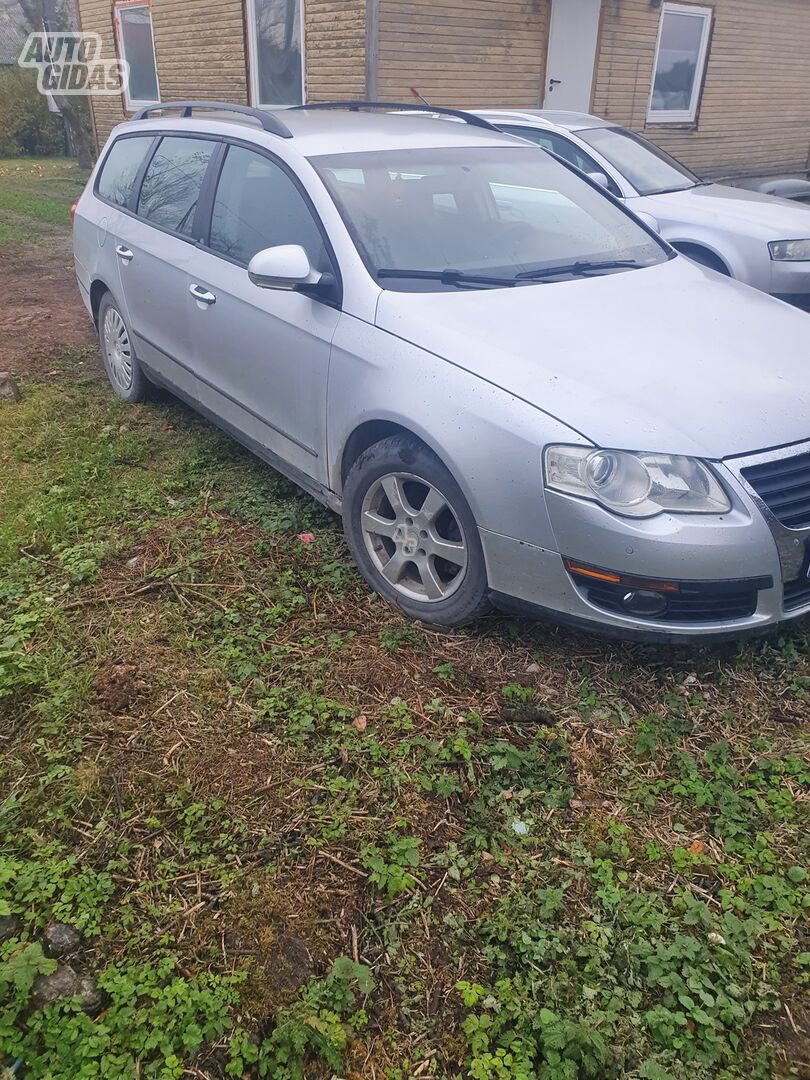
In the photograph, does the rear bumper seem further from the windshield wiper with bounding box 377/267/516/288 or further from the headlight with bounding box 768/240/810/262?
the windshield wiper with bounding box 377/267/516/288

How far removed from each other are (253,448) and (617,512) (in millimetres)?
2054

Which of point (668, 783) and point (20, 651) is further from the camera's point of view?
point (20, 651)

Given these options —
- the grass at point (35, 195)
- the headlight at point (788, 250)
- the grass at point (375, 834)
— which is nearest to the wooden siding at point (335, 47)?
the grass at point (35, 195)

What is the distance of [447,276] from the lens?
338cm

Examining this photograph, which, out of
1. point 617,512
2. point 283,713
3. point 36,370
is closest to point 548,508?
point 617,512

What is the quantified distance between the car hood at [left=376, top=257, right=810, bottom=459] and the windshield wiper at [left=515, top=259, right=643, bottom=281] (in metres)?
0.08

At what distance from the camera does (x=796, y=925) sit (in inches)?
86.8

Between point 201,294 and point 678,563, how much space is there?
103 inches

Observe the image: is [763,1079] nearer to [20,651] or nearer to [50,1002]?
[50,1002]

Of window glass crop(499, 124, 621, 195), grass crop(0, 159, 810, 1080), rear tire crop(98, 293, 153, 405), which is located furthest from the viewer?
window glass crop(499, 124, 621, 195)

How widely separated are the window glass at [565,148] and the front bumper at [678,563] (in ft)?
16.8

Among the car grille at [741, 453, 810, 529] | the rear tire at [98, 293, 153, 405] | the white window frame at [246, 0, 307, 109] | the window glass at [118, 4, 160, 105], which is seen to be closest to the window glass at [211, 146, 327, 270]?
the rear tire at [98, 293, 153, 405]

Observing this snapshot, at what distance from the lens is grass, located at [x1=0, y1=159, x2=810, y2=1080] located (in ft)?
6.47

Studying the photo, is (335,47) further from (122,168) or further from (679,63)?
(122,168)
